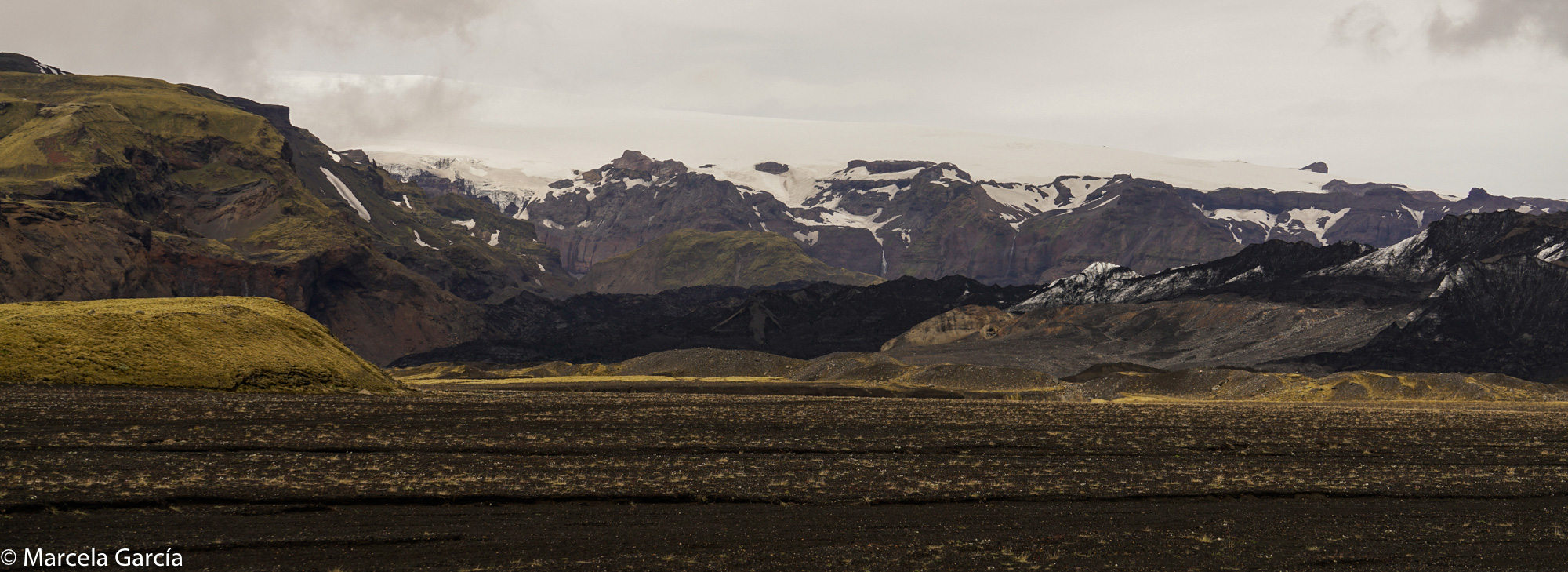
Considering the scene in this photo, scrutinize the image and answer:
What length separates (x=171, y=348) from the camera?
7150 cm

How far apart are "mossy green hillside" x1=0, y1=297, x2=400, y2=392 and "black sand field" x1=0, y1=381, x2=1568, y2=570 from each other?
16.7ft

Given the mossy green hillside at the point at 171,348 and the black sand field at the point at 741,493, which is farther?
the mossy green hillside at the point at 171,348

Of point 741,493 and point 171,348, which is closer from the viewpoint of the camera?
point 741,493

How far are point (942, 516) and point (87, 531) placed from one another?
2456 cm

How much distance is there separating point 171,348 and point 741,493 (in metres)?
52.3

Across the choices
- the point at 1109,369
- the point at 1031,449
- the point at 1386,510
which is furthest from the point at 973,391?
the point at 1386,510

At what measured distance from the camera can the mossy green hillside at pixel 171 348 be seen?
65812 millimetres

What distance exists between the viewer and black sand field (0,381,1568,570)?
2903cm

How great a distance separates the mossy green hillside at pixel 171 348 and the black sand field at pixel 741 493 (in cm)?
510

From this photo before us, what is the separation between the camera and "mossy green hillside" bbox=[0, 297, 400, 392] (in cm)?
6581

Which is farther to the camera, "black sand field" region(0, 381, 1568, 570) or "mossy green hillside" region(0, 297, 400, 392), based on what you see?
"mossy green hillside" region(0, 297, 400, 392)

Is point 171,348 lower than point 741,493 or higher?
higher

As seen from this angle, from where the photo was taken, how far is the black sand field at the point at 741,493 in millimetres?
29031

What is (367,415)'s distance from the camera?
197 ft
